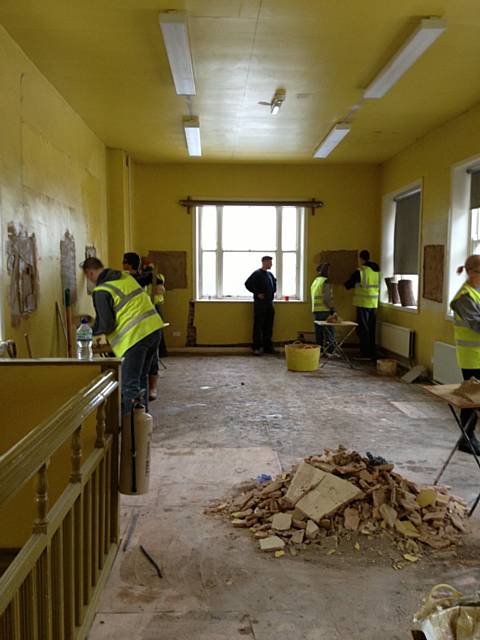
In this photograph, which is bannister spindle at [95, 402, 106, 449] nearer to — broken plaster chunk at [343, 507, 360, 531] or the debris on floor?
the debris on floor

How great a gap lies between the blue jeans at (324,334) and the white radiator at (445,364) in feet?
7.32

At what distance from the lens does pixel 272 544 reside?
306 centimetres

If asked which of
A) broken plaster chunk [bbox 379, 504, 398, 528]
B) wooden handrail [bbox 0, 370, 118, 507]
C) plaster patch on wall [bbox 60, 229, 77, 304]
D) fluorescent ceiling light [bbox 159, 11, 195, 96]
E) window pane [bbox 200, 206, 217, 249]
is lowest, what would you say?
broken plaster chunk [bbox 379, 504, 398, 528]

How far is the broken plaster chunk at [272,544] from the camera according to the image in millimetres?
3035

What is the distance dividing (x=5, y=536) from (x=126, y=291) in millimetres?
1867

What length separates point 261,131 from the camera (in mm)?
A: 7754

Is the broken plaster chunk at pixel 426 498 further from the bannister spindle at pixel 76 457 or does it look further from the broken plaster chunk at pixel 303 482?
the bannister spindle at pixel 76 457

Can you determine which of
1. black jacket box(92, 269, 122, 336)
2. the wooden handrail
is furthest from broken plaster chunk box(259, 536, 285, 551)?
black jacket box(92, 269, 122, 336)

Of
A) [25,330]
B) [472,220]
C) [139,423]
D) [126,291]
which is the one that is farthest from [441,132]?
[139,423]

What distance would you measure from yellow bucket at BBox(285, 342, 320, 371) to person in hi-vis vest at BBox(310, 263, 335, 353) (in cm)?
103

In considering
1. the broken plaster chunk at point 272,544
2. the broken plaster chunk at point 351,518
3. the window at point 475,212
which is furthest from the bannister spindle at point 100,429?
the window at point 475,212

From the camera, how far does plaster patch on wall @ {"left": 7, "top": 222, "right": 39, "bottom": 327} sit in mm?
4518

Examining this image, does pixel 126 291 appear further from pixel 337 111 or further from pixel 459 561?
pixel 337 111

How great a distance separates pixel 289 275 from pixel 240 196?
1.70 metres
